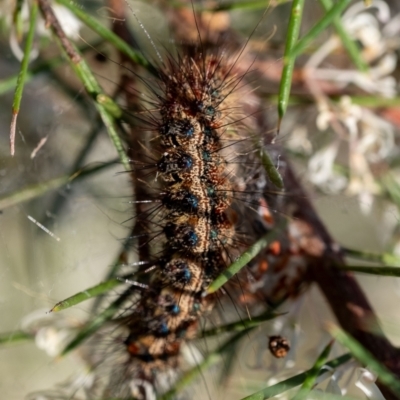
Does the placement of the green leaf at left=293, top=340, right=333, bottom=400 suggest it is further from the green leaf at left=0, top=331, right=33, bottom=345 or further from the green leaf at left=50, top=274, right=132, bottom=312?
the green leaf at left=0, top=331, right=33, bottom=345

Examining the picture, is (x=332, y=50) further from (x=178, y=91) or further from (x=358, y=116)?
(x=178, y=91)

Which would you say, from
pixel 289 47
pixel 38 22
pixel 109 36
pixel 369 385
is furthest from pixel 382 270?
pixel 38 22

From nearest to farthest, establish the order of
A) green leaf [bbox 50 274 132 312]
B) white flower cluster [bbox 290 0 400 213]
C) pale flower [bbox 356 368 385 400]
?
green leaf [bbox 50 274 132 312]
pale flower [bbox 356 368 385 400]
white flower cluster [bbox 290 0 400 213]

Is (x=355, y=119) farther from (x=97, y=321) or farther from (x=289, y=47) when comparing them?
(x=97, y=321)

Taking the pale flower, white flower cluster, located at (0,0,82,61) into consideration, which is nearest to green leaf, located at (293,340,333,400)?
the pale flower

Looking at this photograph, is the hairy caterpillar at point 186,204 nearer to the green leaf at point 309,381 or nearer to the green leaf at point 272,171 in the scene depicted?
the green leaf at point 272,171

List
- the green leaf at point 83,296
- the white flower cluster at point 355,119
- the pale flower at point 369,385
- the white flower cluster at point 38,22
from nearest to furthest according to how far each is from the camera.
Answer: the green leaf at point 83,296
the pale flower at point 369,385
the white flower cluster at point 38,22
the white flower cluster at point 355,119

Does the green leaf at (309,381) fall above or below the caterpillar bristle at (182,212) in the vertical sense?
below

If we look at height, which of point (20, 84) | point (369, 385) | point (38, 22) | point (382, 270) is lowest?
point (369, 385)

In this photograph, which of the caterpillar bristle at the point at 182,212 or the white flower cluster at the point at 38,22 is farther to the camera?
the white flower cluster at the point at 38,22

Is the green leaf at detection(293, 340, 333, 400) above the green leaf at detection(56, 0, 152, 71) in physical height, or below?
below

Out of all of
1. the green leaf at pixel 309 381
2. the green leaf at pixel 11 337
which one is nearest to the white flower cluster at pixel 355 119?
the green leaf at pixel 309 381
